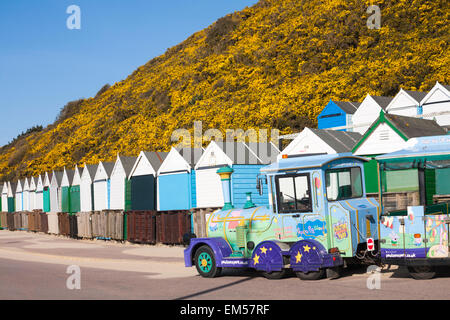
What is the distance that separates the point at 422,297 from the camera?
915 centimetres

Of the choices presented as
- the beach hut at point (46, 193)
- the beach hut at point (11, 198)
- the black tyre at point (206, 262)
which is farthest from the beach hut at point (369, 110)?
the beach hut at point (11, 198)

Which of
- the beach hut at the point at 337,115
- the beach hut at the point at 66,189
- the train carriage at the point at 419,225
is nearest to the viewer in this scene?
the train carriage at the point at 419,225

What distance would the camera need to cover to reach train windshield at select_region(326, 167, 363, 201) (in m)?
12.0

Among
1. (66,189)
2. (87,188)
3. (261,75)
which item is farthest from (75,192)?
(261,75)

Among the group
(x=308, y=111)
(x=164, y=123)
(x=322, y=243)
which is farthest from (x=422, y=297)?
(x=164, y=123)

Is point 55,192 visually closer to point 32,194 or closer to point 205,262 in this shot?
point 32,194

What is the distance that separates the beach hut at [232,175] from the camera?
837 inches

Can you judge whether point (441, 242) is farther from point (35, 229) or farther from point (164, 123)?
point (164, 123)

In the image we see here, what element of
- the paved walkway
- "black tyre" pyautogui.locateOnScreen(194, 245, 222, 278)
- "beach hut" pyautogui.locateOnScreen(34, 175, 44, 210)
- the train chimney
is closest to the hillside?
"beach hut" pyautogui.locateOnScreen(34, 175, 44, 210)

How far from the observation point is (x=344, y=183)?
1222 cm

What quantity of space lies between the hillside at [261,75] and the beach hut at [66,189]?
14165mm

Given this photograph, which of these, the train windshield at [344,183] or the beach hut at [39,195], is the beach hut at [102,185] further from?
the train windshield at [344,183]

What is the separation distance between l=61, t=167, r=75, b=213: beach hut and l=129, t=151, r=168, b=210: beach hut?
10.2 meters

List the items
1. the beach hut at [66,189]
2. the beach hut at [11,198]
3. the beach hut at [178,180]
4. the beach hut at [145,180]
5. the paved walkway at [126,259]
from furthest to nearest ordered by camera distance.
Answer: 1. the beach hut at [11,198]
2. the beach hut at [66,189]
3. the beach hut at [145,180]
4. the beach hut at [178,180]
5. the paved walkway at [126,259]
